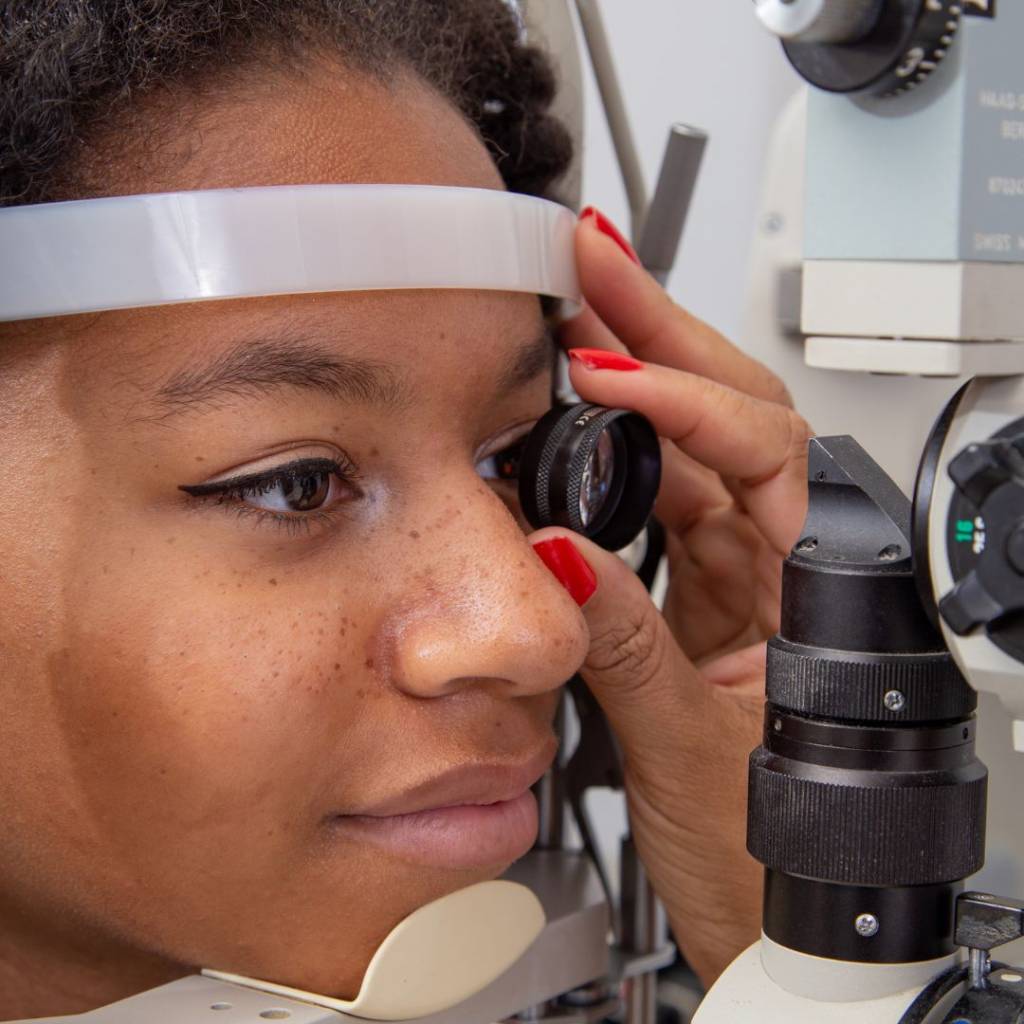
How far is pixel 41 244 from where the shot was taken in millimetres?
757

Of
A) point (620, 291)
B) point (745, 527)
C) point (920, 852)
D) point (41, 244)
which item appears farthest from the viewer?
point (745, 527)

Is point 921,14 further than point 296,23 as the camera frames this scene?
No

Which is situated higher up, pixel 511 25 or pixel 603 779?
pixel 511 25

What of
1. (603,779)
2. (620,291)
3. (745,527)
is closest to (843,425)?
(745,527)

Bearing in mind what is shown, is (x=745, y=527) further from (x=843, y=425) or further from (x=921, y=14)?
(x=921, y=14)

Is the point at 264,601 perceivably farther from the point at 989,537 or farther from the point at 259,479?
the point at 989,537

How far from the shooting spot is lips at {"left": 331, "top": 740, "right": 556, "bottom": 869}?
32.8 inches

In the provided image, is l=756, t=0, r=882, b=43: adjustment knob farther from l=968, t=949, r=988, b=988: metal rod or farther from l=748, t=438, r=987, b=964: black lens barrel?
l=968, t=949, r=988, b=988: metal rod

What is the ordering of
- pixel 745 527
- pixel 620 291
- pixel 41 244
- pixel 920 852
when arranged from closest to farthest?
pixel 920 852
pixel 41 244
pixel 620 291
pixel 745 527

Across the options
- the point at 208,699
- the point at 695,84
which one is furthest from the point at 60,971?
the point at 695,84

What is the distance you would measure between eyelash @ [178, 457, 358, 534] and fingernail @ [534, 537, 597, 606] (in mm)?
141

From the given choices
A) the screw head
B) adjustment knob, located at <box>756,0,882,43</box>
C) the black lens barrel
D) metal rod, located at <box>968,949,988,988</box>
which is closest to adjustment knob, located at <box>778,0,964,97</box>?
adjustment knob, located at <box>756,0,882,43</box>

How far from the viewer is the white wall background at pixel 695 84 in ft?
7.08

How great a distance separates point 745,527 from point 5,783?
0.64m
